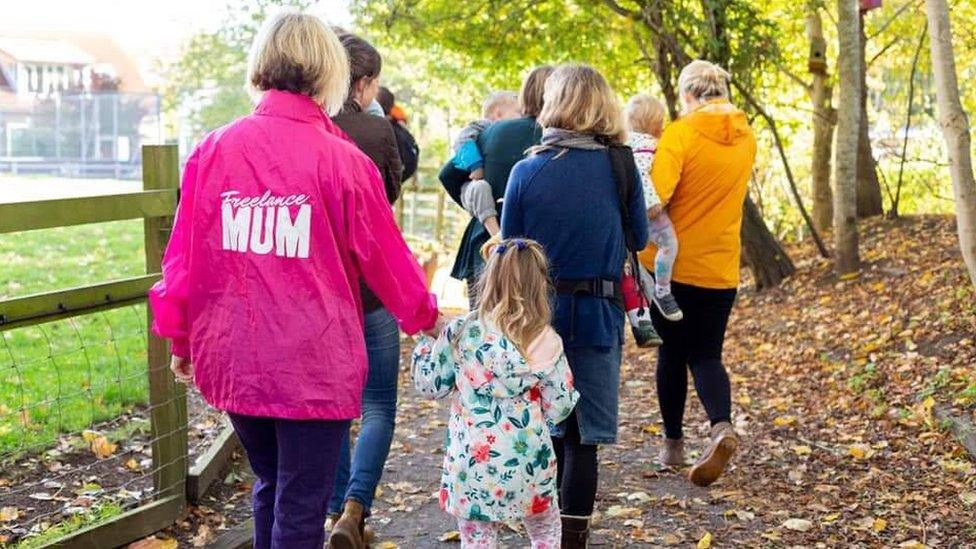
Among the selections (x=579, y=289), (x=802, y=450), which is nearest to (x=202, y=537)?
(x=579, y=289)

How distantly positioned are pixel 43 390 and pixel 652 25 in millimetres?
6883

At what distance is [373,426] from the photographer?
447 cm

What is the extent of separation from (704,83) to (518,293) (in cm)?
227

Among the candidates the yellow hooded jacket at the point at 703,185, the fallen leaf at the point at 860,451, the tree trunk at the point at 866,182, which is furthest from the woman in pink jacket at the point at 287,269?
the tree trunk at the point at 866,182

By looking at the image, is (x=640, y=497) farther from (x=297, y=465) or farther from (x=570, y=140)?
(x=297, y=465)

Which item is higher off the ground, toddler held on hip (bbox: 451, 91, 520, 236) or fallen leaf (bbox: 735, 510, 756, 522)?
toddler held on hip (bbox: 451, 91, 520, 236)

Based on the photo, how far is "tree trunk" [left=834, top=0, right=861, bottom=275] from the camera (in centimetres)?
1084

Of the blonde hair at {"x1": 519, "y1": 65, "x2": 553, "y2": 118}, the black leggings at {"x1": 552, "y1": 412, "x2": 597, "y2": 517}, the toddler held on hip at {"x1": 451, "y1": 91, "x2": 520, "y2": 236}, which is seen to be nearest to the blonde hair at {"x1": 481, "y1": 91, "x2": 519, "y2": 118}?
the toddler held on hip at {"x1": 451, "y1": 91, "x2": 520, "y2": 236}

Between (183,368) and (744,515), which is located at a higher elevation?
(183,368)

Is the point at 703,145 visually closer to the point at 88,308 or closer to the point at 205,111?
the point at 88,308

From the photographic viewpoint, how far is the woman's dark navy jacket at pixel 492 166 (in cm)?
523

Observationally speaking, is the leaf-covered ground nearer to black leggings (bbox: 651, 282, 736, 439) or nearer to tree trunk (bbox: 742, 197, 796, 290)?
black leggings (bbox: 651, 282, 736, 439)

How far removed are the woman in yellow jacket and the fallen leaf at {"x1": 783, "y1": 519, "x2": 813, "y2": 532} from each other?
19.9 inches

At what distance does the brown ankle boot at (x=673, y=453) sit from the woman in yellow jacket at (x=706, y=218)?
423 millimetres
